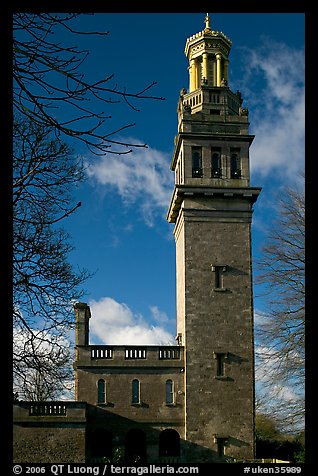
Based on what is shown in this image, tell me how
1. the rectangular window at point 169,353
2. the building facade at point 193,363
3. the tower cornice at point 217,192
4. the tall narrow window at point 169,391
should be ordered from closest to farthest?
the building facade at point 193,363
the tall narrow window at point 169,391
the rectangular window at point 169,353
the tower cornice at point 217,192

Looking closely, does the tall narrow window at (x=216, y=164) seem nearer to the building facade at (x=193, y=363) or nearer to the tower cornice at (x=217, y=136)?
the building facade at (x=193, y=363)

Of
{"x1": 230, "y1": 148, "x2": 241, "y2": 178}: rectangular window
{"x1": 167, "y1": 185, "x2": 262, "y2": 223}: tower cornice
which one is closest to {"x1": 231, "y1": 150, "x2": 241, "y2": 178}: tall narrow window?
{"x1": 230, "y1": 148, "x2": 241, "y2": 178}: rectangular window

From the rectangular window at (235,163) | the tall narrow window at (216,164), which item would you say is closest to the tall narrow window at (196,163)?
the tall narrow window at (216,164)

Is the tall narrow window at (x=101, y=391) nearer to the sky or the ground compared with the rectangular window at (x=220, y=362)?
nearer to the ground

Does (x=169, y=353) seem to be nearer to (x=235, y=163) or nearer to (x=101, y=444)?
(x=101, y=444)

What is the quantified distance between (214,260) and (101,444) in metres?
9.30

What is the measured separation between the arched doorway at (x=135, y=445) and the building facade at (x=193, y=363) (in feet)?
0.14

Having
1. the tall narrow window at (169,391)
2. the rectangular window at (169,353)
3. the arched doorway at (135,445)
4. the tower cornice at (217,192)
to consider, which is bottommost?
the arched doorway at (135,445)

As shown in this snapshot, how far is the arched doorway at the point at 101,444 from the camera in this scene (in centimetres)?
2839

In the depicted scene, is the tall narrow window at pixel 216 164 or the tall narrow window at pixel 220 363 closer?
the tall narrow window at pixel 220 363
